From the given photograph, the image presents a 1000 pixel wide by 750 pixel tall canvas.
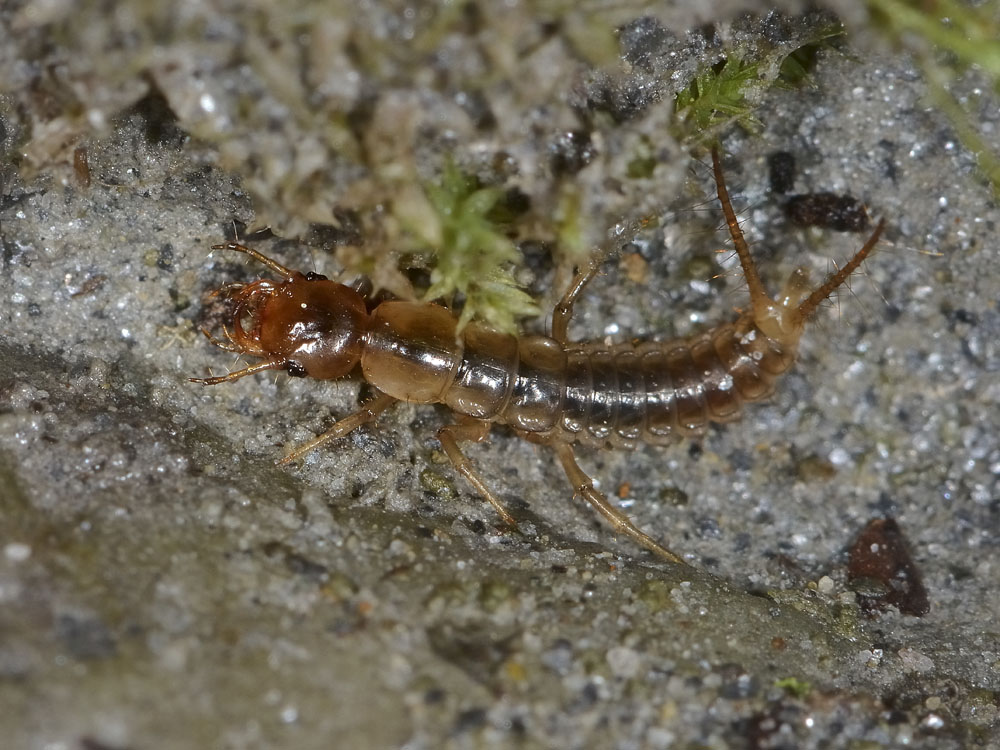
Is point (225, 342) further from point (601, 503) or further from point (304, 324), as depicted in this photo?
point (601, 503)

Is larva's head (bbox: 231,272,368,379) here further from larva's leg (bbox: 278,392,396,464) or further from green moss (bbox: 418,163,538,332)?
green moss (bbox: 418,163,538,332)

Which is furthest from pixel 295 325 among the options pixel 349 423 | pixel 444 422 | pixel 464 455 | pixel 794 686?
pixel 794 686

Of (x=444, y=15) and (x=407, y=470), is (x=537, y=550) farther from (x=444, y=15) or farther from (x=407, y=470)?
(x=444, y=15)

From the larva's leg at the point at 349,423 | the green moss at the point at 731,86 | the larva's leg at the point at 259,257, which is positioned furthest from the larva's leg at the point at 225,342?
the green moss at the point at 731,86

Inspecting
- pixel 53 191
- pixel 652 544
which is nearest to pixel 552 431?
pixel 652 544

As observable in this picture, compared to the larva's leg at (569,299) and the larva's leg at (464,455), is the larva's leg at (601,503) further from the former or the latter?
the larva's leg at (569,299)
